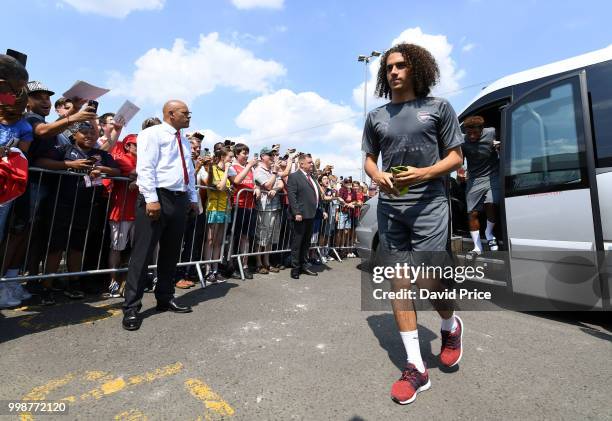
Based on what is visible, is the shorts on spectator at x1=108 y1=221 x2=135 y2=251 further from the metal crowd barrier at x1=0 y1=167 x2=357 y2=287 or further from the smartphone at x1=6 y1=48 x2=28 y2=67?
the smartphone at x1=6 y1=48 x2=28 y2=67

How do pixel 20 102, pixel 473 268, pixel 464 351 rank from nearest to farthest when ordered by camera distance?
pixel 20 102, pixel 464 351, pixel 473 268

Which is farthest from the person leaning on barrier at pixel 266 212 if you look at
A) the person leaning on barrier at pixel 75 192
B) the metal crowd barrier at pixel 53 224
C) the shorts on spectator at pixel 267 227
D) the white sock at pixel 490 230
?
the white sock at pixel 490 230

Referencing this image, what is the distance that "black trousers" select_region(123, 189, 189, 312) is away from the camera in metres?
3.13

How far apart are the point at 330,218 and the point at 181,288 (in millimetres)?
3995

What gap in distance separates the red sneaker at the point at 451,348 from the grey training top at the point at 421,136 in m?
0.99

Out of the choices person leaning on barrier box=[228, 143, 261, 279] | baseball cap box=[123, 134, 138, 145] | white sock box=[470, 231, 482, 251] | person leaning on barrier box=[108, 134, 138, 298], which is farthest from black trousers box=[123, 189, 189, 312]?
white sock box=[470, 231, 482, 251]

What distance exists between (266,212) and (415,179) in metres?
3.98

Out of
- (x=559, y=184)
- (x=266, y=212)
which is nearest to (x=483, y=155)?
(x=559, y=184)

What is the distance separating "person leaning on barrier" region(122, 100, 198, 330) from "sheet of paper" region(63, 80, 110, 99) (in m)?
0.46

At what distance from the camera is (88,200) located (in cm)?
382

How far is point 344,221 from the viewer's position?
27.4ft

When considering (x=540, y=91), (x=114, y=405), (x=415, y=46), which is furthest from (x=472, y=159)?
(x=114, y=405)

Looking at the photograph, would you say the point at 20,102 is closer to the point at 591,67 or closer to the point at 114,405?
the point at 114,405

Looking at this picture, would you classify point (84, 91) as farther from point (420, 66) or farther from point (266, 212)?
point (266, 212)
